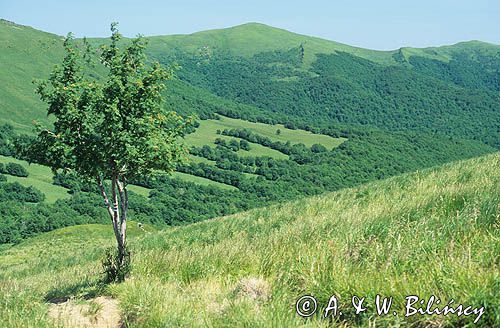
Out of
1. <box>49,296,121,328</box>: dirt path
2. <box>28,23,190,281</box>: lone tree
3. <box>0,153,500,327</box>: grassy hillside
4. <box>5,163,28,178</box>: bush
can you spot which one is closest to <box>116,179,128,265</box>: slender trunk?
<box>28,23,190,281</box>: lone tree

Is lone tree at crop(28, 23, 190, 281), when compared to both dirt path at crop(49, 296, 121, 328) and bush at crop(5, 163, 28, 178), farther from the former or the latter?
bush at crop(5, 163, 28, 178)

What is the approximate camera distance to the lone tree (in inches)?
400

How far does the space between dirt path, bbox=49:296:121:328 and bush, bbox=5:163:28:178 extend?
483ft

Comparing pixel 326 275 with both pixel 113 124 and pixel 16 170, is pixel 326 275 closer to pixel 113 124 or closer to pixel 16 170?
pixel 113 124

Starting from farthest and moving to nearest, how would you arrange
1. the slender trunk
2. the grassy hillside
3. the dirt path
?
1. the slender trunk
2. the dirt path
3. the grassy hillside

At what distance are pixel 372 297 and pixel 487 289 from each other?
111 centimetres

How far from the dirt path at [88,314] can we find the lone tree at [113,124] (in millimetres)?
2494

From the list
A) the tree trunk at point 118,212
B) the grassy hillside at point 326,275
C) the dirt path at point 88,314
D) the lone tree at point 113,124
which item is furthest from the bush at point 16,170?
the dirt path at point 88,314

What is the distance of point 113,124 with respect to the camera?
32.8 ft

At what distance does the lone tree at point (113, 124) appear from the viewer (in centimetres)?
1017

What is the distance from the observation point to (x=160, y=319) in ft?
18.7

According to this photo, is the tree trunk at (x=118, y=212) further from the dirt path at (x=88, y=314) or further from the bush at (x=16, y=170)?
the bush at (x=16, y=170)

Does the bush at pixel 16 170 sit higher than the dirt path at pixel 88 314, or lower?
lower

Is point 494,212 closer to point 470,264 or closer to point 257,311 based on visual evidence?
point 470,264
